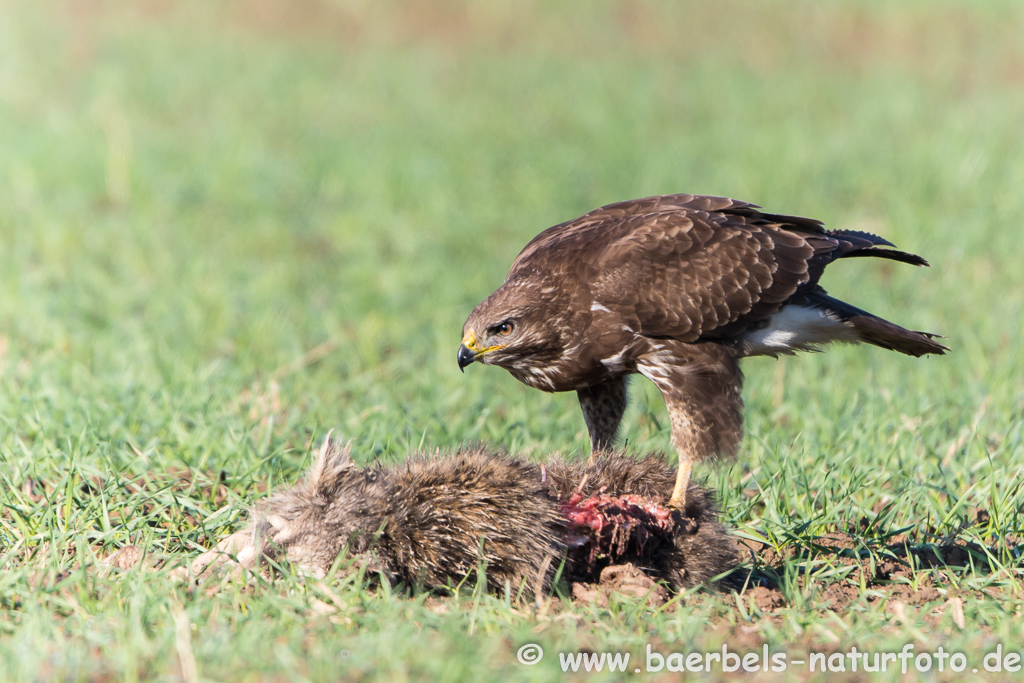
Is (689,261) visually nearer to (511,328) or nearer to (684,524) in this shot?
(511,328)

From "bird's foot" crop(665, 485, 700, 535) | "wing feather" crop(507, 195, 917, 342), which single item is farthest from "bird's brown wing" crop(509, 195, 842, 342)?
"bird's foot" crop(665, 485, 700, 535)

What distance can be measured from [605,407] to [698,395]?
0.46m

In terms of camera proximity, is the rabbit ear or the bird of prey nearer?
the rabbit ear

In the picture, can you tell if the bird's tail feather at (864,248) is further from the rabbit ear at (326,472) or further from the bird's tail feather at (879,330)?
the rabbit ear at (326,472)

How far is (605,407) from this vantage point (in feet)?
14.3

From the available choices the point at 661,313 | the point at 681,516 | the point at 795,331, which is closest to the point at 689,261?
the point at 661,313

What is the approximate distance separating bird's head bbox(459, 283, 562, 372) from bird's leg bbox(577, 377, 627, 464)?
0.34 meters

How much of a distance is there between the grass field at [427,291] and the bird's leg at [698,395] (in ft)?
0.95

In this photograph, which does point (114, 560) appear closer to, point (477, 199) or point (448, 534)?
point (448, 534)

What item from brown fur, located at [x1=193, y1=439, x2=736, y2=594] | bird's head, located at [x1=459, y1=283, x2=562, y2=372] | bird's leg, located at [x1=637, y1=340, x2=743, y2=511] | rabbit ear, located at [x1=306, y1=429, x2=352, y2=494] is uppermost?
bird's head, located at [x1=459, y1=283, x2=562, y2=372]

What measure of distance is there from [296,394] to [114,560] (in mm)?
1970

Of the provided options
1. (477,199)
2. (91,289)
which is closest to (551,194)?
(477,199)

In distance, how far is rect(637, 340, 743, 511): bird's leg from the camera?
3.98 m

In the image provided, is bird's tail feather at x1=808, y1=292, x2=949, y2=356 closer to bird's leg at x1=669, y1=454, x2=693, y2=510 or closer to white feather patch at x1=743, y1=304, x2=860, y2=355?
white feather patch at x1=743, y1=304, x2=860, y2=355
